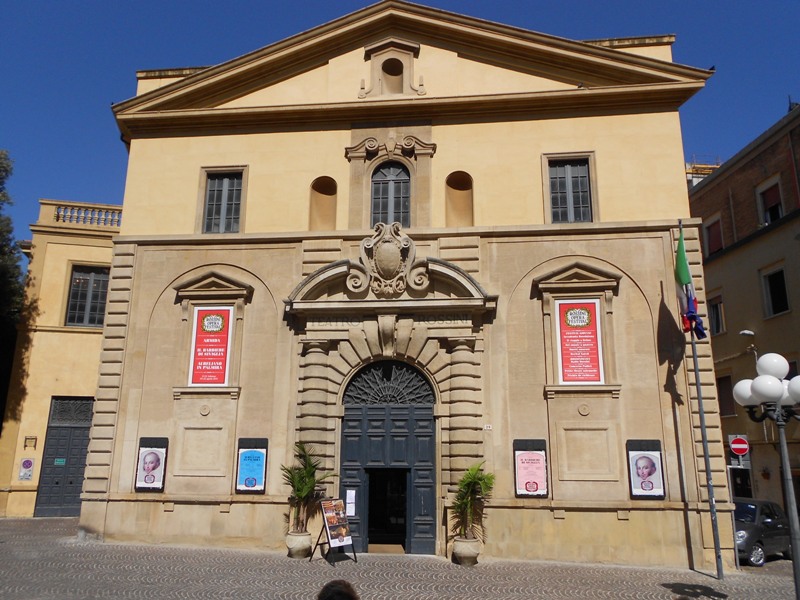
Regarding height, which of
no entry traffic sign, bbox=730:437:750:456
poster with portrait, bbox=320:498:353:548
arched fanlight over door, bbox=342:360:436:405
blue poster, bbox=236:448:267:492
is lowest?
Answer: poster with portrait, bbox=320:498:353:548

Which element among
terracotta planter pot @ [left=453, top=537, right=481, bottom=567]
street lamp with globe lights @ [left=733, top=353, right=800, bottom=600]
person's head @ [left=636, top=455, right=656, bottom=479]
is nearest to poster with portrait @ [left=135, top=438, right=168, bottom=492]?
terracotta planter pot @ [left=453, top=537, right=481, bottom=567]

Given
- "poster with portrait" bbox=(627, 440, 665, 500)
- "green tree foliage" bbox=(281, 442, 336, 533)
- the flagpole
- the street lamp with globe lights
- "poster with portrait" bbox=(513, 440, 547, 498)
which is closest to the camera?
the street lamp with globe lights

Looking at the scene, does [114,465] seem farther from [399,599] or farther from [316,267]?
[399,599]

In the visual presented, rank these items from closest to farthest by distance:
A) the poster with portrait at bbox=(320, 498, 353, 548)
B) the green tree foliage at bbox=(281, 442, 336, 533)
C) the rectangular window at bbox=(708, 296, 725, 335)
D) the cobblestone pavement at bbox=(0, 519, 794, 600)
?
the cobblestone pavement at bbox=(0, 519, 794, 600) → the poster with portrait at bbox=(320, 498, 353, 548) → the green tree foliage at bbox=(281, 442, 336, 533) → the rectangular window at bbox=(708, 296, 725, 335)

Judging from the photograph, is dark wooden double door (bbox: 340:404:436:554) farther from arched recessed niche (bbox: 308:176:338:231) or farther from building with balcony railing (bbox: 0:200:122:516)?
building with balcony railing (bbox: 0:200:122:516)

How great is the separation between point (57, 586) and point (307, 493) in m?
5.28

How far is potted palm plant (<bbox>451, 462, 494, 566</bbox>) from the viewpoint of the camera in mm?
14555

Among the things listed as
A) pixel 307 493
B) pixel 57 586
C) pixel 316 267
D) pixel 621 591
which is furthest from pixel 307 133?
pixel 621 591

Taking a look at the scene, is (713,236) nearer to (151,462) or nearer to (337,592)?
(151,462)

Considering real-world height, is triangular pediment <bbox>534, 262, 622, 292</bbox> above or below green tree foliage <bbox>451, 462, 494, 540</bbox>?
above

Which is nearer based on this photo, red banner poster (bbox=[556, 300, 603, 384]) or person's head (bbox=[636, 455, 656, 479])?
person's head (bbox=[636, 455, 656, 479])

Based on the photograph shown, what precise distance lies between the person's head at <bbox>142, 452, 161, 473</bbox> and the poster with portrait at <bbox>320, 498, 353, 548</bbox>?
4.60 m

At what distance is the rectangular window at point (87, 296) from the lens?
78.5ft

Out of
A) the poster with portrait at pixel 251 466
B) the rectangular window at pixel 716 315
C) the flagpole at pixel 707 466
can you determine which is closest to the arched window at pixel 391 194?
the poster with portrait at pixel 251 466
